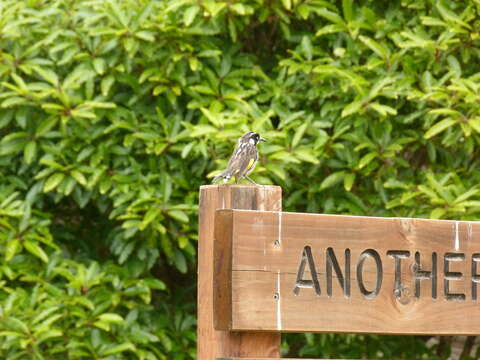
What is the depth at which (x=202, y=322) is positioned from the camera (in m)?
2.05

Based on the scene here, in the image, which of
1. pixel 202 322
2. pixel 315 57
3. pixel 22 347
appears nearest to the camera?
pixel 202 322

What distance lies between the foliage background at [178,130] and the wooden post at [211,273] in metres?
1.88

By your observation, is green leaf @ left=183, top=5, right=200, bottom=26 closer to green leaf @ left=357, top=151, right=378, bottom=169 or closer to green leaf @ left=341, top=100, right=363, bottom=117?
green leaf @ left=341, top=100, right=363, bottom=117

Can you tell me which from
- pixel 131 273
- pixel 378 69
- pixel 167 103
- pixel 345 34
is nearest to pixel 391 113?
pixel 378 69

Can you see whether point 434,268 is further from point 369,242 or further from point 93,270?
point 93,270

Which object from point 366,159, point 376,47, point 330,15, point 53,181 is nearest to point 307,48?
point 330,15

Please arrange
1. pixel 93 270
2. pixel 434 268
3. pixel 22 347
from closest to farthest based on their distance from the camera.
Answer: pixel 434 268 < pixel 22 347 < pixel 93 270

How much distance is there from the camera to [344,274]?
207 cm

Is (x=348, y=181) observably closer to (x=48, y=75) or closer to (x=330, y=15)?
(x=330, y=15)

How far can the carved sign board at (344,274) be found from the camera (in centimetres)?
195

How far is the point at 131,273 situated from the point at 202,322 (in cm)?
229

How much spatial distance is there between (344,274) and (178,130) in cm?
231

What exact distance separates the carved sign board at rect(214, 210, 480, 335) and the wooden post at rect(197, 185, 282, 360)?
0.16 feet

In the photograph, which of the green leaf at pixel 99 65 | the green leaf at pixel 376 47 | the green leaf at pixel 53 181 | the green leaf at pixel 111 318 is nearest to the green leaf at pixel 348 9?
the green leaf at pixel 376 47
